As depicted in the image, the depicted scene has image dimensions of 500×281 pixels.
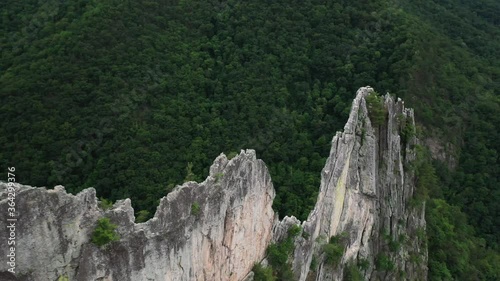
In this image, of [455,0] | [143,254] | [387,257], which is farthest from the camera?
[455,0]

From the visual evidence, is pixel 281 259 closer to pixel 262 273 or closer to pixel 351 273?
pixel 262 273

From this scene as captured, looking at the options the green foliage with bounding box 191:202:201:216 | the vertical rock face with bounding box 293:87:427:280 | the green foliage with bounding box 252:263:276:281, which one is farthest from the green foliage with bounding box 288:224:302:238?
the green foliage with bounding box 191:202:201:216

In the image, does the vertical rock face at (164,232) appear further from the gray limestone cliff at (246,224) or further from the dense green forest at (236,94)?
the dense green forest at (236,94)

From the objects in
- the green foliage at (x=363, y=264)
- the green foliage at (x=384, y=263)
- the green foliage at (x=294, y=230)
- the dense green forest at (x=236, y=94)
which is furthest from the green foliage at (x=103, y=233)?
the dense green forest at (x=236, y=94)

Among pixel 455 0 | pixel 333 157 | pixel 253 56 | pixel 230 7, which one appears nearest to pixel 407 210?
pixel 333 157

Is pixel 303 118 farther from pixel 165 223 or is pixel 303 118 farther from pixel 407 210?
pixel 165 223

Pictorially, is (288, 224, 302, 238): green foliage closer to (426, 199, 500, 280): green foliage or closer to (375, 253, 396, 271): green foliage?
(375, 253, 396, 271): green foliage

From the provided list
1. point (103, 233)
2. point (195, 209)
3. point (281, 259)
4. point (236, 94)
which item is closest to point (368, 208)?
point (281, 259)
